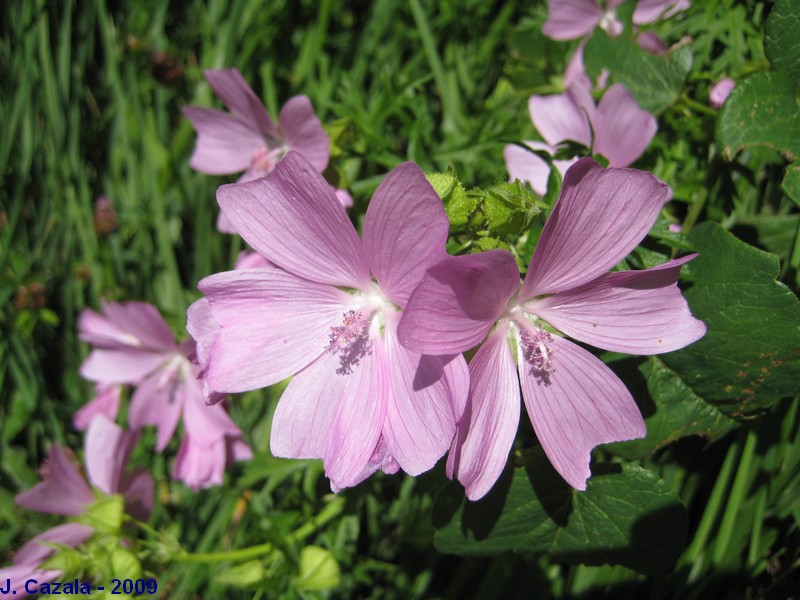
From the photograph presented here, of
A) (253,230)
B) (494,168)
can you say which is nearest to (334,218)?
(253,230)

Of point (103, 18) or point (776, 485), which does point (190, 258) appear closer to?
point (103, 18)

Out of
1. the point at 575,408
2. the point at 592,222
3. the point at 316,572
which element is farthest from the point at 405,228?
the point at 316,572

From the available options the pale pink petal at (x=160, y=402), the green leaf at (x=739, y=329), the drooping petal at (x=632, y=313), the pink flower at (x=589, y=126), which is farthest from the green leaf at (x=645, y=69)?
the pale pink petal at (x=160, y=402)

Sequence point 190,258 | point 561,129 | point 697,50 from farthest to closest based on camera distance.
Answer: point 190,258 < point 697,50 < point 561,129

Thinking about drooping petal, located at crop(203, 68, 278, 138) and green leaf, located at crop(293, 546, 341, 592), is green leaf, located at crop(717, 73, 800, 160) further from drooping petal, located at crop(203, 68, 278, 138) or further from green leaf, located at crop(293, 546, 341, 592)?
green leaf, located at crop(293, 546, 341, 592)

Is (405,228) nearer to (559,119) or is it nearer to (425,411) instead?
(425,411)

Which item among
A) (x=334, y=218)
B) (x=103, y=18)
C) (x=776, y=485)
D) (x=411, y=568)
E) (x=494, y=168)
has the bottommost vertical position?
(x=411, y=568)

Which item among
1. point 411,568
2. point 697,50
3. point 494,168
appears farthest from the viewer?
point 411,568
